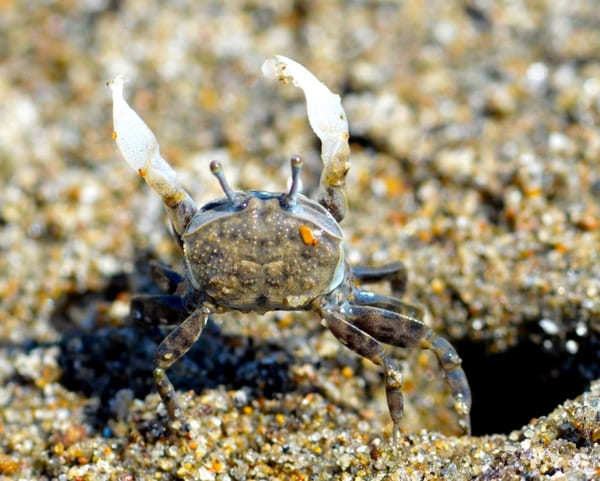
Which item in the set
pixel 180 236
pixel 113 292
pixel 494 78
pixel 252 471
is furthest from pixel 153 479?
pixel 494 78

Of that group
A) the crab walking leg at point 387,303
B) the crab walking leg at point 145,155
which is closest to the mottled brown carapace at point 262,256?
the crab walking leg at point 145,155

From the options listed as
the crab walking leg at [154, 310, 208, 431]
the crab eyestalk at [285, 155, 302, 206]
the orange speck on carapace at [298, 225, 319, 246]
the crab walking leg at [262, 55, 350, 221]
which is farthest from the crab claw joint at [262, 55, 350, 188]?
the crab walking leg at [154, 310, 208, 431]

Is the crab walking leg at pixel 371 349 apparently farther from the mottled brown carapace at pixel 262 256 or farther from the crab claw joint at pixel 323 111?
the crab claw joint at pixel 323 111

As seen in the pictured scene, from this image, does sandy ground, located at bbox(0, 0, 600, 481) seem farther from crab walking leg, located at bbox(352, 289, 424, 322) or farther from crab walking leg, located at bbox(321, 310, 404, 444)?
crab walking leg, located at bbox(352, 289, 424, 322)

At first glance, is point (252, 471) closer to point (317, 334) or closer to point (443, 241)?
point (317, 334)

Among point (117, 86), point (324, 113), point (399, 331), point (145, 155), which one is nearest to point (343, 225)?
point (399, 331)

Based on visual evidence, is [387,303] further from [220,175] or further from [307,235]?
[220,175]
